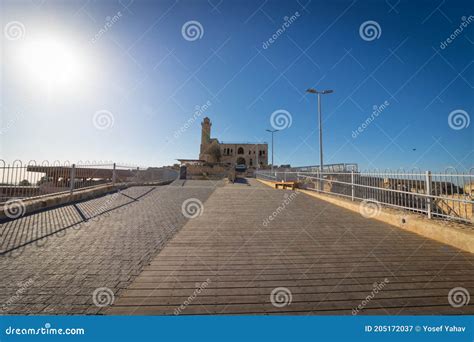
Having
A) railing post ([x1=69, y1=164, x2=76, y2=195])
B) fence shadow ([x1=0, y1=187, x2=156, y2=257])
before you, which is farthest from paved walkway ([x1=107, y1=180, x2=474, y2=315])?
railing post ([x1=69, y1=164, x2=76, y2=195])

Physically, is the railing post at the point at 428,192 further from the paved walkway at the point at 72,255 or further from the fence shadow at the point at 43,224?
the fence shadow at the point at 43,224

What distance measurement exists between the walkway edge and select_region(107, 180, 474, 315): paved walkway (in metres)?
0.25

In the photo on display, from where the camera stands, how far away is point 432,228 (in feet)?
16.9

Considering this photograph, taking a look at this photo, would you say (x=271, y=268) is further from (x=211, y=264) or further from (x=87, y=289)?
(x=87, y=289)

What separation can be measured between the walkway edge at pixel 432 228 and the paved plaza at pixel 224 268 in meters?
0.24

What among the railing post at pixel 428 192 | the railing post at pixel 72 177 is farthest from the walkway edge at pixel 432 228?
the railing post at pixel 72 177

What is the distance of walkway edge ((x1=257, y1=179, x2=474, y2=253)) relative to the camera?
448 centimetres

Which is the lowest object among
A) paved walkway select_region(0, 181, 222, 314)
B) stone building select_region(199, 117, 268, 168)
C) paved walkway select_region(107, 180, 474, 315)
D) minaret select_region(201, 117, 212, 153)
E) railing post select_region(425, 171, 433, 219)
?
paved walkway select_region(107, 180, 474, 315)

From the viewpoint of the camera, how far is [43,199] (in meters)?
7.31

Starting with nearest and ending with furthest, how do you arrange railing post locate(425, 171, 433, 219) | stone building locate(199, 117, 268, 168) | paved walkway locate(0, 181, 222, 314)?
paved walkway locate(0, 181, 222, 314), railing post locate(425, 171, 433, 219), stone building locate(199, 117, 268, 168)

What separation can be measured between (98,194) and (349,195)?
1150cm

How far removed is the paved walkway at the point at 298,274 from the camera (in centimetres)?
262

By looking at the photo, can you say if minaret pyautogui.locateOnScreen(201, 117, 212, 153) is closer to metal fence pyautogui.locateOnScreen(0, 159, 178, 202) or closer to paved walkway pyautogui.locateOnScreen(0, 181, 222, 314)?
metal fence pyautogui.locateOnScreen(0, 159, 178, 202)

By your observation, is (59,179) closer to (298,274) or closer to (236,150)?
(298,274)
